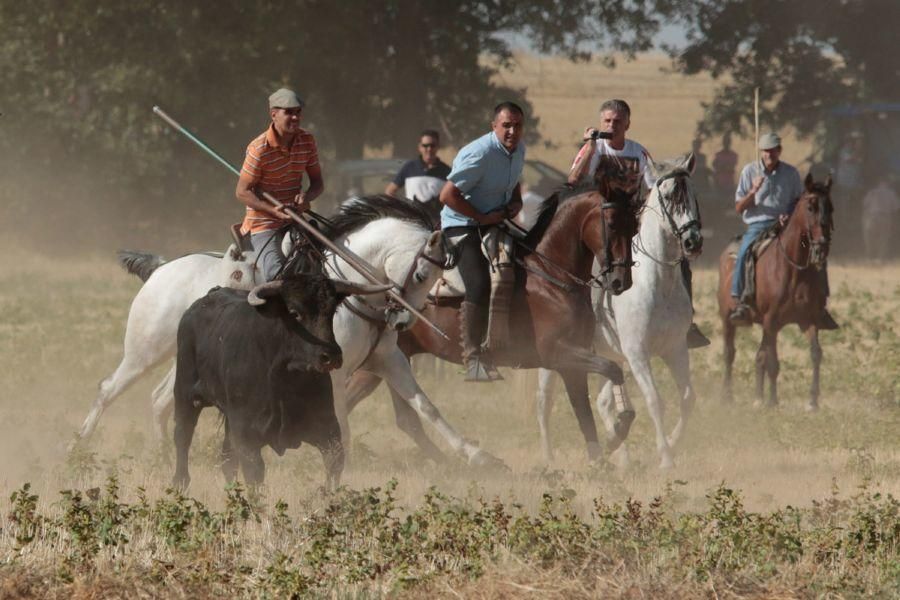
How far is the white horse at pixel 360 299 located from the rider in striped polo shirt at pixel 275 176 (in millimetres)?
442

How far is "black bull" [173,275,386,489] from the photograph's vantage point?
1012cm

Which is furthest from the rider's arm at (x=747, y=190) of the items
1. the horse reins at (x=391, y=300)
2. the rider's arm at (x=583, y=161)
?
the horse reins at (x=391, y=300)

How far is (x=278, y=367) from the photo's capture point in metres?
10.2

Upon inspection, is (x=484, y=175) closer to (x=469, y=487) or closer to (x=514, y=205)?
(x=514, y=205)

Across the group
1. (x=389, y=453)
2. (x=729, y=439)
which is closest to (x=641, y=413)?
(x=729, y=439)

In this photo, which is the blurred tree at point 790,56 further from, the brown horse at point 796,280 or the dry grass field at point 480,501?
the brown horse at point 796,280

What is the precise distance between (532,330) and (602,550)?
14.0 feet

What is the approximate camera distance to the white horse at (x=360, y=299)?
1148cm

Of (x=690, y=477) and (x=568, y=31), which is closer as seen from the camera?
(x=690, y=477)

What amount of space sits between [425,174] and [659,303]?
13.4 feet

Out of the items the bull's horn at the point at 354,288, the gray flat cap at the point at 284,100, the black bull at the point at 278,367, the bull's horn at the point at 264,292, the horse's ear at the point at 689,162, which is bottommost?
the black bull at the point at 278,367

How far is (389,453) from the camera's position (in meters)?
13.9

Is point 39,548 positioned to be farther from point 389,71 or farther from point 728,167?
point 389,71

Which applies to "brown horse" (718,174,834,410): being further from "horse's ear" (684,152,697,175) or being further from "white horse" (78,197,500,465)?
"white horse" (78,197,500,465)
